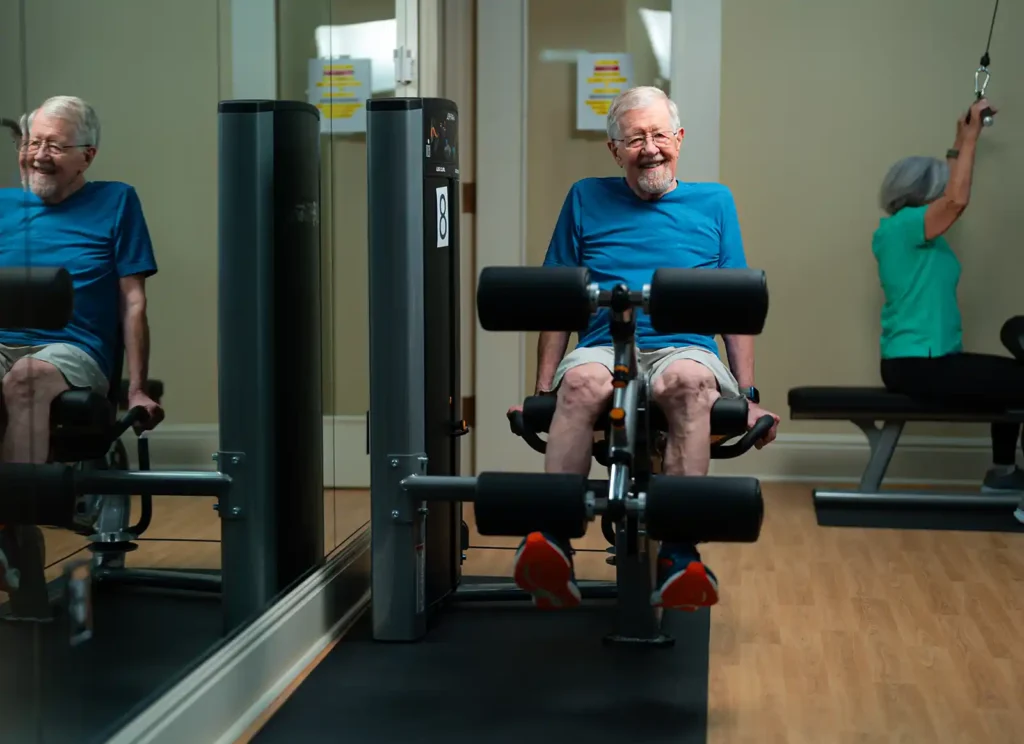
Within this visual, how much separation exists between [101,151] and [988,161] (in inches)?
155

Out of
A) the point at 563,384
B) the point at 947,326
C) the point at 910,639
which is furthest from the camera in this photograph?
the point at 947,326

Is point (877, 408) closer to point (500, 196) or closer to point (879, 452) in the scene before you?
point (879, 452)

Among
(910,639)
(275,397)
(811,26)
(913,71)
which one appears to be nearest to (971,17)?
(913,71)

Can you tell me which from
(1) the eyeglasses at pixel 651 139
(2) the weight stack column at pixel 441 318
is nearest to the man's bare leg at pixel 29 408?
(2) the weight stack column at pixel 441 318

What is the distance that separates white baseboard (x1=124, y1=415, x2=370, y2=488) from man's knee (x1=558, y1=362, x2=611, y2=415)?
605mm

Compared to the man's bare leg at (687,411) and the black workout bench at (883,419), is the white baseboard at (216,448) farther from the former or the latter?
the black workout bench at (883,419)

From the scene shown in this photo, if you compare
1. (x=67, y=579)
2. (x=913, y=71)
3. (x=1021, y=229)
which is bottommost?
(x=67, y=579)

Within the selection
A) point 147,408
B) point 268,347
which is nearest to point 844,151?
point 268,347

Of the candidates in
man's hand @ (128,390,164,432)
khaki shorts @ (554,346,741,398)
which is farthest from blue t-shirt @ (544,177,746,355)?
man's hand @ (128,390,164,432)

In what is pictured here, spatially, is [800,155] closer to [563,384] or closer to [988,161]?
[988,161]

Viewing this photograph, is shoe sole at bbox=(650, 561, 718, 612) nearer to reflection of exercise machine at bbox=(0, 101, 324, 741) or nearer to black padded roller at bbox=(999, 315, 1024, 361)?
reflection of exercise machine at bbox=(0, 101, 324, 741)

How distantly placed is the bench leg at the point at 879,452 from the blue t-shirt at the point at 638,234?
166 cm

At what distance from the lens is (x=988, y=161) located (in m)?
4.93

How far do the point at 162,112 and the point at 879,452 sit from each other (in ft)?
10.2
